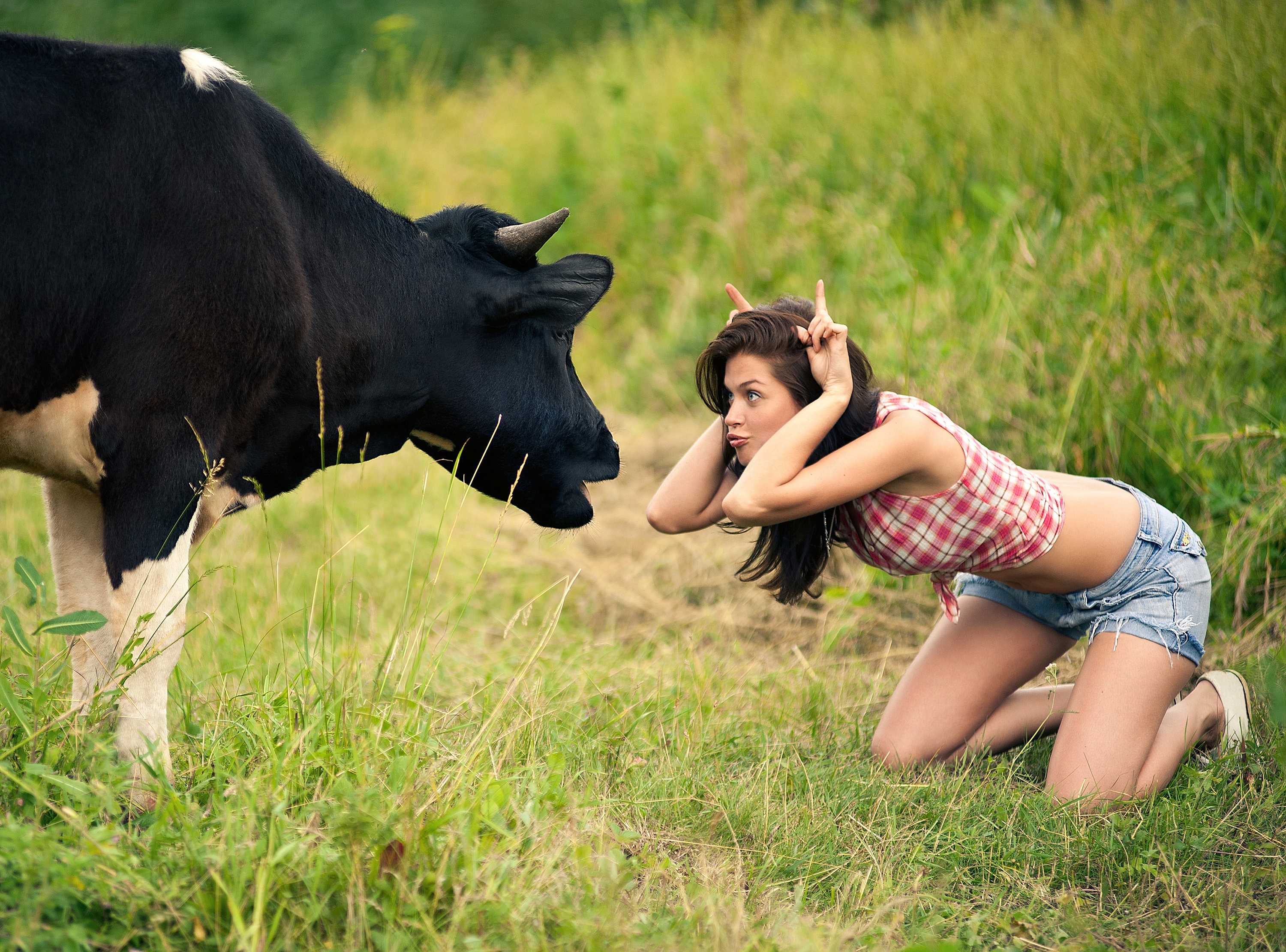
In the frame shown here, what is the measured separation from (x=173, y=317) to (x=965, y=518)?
6.32 feet

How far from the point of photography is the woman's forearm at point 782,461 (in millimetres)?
2672

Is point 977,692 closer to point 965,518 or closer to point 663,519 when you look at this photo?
point 965,518

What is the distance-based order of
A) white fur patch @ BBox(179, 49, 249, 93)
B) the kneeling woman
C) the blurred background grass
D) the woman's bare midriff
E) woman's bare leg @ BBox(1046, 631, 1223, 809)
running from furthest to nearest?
the blurred background grass
the woman's bare midriff
woman's bare leg @ BBox(1046, 631, 1223, 809)
the kneeling woman
white fur patch @ BBox(179, 49, 249, 93)

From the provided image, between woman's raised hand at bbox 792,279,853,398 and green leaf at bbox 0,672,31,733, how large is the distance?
191cm

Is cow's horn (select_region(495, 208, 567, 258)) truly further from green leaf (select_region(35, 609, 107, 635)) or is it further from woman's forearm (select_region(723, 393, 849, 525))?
green leaf (select_region(35, 609, 107, 635))

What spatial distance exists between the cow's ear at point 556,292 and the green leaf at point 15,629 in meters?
1.26

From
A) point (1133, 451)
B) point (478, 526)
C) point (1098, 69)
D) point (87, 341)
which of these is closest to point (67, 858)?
point (87, 341)

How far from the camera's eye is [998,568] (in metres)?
2.97

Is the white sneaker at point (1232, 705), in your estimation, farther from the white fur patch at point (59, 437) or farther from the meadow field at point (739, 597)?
the white fur patch at point (59, 437)

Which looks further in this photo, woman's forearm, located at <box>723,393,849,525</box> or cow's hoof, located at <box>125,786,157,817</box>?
woman's forearm, located at <box>723,393,849,525</box>

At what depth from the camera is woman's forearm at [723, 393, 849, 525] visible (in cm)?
267

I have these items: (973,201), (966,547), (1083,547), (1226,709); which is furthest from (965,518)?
(973,201)

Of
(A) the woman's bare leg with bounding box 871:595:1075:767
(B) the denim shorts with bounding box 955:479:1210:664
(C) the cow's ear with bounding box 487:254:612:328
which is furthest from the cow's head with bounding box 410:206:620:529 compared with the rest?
(B) the denim shorts with bounding box 955:479:1210:664

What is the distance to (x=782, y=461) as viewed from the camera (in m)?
2.68
